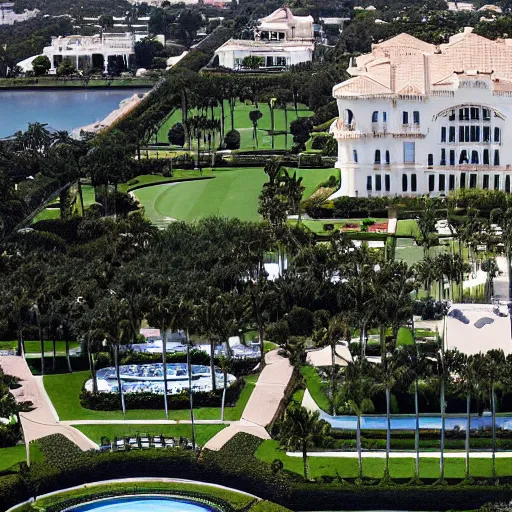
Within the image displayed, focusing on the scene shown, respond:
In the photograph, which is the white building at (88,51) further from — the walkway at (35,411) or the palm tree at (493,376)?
the palm tree at (493,376)

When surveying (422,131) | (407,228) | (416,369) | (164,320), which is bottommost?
(407,228)

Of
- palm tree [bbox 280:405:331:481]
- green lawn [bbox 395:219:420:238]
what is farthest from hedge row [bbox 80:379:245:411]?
green lawn [bbox 395:219:420:238]

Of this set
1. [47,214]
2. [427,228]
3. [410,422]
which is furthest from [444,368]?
[47,214]

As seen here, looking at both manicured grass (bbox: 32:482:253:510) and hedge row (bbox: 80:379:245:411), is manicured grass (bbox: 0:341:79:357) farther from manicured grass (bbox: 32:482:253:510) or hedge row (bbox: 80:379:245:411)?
manicured grass (bbox: 32:482:253:510)

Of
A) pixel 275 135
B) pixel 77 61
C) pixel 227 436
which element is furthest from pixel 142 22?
pixel 227 436

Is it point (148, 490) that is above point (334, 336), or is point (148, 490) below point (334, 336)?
below

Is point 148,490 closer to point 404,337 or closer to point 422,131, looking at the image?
point 404,337

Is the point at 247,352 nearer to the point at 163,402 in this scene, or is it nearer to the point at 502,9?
the point at 163,402

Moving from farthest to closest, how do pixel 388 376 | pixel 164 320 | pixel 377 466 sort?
1. pixel 164 320
2. pixel 388 376
3. pixel 377 466
